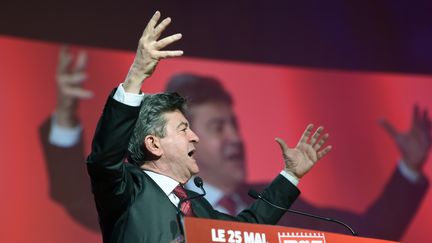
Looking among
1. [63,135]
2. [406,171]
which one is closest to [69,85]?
[63,135]

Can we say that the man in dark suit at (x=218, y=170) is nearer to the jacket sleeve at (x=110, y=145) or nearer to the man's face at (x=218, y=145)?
the man's face at (x=218, y=145)

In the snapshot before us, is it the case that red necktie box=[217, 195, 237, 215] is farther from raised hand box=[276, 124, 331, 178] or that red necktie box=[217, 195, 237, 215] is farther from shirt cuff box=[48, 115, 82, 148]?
raised hand box=[276, 124, 331, 178]

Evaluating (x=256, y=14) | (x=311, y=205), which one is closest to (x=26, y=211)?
(x=311, y=205)

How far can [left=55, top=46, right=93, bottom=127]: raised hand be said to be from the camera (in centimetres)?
362

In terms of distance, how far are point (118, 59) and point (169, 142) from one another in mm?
1702

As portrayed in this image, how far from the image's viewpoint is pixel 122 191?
1946 mm

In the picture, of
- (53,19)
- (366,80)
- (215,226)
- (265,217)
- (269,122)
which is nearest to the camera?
(215,226)

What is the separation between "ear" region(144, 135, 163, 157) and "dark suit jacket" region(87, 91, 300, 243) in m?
0.10

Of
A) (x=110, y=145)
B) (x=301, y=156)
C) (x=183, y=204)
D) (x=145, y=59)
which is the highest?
(x=145, y=59)

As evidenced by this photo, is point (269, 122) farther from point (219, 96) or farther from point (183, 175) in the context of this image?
point (183, 175)

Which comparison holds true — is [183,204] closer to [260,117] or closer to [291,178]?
[291,178]

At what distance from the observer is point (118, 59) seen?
3844 millimetres

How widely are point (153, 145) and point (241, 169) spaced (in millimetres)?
1769

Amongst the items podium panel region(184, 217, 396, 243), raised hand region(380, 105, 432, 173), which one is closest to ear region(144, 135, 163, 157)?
podium panel region(184, 217, 396, 243)
